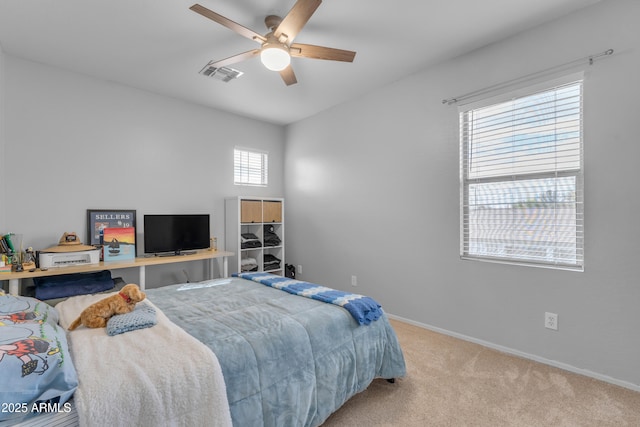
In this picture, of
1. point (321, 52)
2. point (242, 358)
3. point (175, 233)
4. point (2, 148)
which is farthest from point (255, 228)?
point (242, 358)

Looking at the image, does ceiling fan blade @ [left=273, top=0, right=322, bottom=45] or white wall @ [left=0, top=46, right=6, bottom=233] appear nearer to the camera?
ceiling fan blade @ [left=273, top=0, right=322, bottom=45]

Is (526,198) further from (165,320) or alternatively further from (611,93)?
(165,320)

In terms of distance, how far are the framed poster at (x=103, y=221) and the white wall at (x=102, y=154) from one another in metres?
0.06

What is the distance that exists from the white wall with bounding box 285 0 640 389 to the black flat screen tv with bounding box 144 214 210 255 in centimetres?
149

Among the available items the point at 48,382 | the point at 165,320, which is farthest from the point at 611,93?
the point at 48,382

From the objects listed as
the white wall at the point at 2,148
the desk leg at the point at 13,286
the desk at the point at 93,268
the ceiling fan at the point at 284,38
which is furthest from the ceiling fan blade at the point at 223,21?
the desk leg at the point at 13,286

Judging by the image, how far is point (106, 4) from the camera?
219 centimetres

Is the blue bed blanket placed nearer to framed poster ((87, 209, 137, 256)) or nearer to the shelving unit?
the shelving unit

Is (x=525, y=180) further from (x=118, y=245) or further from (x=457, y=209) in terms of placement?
(x=118, y=245)

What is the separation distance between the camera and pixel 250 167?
4742mm

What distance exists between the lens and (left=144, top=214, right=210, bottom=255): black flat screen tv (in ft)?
11.7

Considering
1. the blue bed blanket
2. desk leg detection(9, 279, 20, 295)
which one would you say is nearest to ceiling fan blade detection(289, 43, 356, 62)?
the blue bed blanket

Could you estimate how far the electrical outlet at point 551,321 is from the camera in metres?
2.39

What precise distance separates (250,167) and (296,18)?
118 inches
